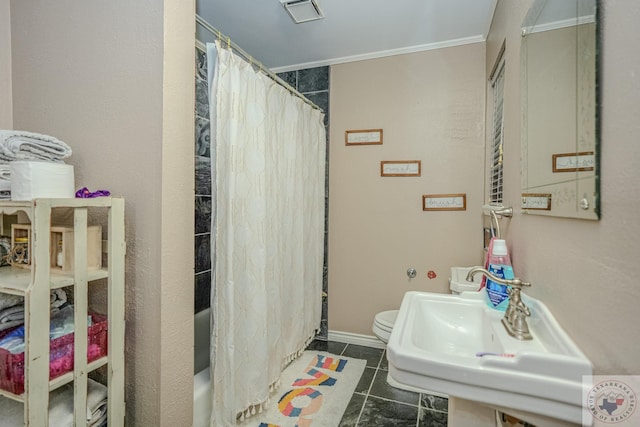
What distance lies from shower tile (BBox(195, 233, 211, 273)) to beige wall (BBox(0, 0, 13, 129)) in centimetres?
103

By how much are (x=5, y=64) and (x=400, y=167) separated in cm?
231

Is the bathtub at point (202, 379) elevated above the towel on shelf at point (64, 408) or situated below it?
below

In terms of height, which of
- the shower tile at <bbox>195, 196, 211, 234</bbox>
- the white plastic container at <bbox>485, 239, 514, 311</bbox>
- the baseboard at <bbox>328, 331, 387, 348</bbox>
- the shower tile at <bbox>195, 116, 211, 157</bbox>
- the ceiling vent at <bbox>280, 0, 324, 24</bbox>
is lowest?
the baseboard at <bbox>328, 331, 387, 348</bbox>

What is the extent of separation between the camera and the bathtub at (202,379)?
1.39 meters

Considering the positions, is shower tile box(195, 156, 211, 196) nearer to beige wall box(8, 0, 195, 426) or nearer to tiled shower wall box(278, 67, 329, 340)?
beige wall box(8, 0, 195, 426)

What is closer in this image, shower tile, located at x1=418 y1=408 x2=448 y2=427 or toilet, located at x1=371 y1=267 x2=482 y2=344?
shower tile, located at x1=418 y1=408 x2=448 y2=427

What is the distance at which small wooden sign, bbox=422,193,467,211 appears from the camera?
223cm

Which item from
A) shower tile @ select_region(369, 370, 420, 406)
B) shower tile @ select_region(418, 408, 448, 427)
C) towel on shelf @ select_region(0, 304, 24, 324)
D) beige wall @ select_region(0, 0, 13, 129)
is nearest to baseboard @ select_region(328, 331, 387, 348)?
shower tile @ select_region(369, 370, 420, 406)

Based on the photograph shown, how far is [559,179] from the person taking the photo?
782 mm

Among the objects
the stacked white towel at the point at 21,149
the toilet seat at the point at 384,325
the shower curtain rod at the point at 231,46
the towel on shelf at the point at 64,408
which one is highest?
the shower curtain rod at the point at 231,46

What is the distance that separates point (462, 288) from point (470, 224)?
63 cm

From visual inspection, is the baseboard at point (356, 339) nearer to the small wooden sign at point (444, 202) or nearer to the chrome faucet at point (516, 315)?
the small wooden sign at point (444, 202)

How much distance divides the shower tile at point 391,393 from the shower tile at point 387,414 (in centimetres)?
4

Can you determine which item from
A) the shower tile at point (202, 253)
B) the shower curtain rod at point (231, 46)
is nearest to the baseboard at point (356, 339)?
the shower tile at point (202, 253)
